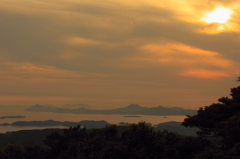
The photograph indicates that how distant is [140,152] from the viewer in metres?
33.2

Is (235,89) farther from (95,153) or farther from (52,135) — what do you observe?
(52,135)

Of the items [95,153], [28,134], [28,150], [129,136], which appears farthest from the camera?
[28,134]

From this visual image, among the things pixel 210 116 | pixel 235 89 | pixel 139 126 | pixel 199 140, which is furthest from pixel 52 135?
pixel 235 89

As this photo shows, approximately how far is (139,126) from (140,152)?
15.1 feet

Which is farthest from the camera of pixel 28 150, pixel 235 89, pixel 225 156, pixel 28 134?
pixel 28 134

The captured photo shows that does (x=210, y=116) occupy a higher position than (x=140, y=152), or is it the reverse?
(x=210, y=116)

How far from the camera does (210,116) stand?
40969 mm

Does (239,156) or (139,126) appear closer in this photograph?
(239,156)

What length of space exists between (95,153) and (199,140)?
15.0 meters

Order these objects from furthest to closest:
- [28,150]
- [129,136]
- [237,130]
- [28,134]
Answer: [28,134] → [28,150] → [129,136] → [237,130]

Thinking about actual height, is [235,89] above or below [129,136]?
above

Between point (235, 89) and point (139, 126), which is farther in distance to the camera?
point (235, 89)

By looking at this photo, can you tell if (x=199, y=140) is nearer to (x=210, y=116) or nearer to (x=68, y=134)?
(x=210, y=116)

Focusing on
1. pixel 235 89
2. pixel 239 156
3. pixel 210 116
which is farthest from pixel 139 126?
pixel 235 89
